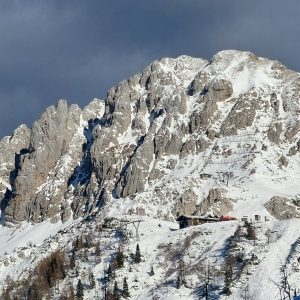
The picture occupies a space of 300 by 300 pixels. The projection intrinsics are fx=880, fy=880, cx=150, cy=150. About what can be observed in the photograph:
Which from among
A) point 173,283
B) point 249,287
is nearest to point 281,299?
point 249,287

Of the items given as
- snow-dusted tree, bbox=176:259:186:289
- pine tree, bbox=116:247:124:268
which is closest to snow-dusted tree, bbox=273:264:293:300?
snow-dusted tree, bbox=176:259:186:289

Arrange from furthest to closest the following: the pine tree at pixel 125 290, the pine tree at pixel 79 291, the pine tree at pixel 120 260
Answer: the pine tree at pixel 120 260
the pine tree at pixel 79 291
the pine tree at pixel 125 290

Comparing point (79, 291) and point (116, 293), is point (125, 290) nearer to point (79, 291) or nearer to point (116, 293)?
point (116, 293)

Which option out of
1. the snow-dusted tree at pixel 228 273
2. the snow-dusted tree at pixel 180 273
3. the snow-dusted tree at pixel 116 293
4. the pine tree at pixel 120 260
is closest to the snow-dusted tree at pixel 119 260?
the pine tree at pixel 120 260

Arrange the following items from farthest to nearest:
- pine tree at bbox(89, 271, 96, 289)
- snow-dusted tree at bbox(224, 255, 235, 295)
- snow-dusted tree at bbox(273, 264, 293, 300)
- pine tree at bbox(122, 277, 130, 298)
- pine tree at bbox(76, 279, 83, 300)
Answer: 1. pine tree at bbox(89, 271, 96, 289)
2. pine tree at bbox(76, 279, 83, 300)
3. pine tree at bbox(122, 277, 130, 298)
4. snow-dusted tree at bbox(224, 255, 235, 295)
5. snow-dusted tree at bbox(273, 264, 293, 300)

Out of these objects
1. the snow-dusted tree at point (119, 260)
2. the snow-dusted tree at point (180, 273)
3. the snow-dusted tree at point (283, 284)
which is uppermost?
the snow-dusted tree at point (119, 260)

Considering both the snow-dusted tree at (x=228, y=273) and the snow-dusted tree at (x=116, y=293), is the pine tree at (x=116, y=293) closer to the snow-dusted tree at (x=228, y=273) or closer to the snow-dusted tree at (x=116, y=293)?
the snow-dusted tree at (x=116, y=293)

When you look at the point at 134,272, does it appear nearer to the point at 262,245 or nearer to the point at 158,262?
the point at 158,262

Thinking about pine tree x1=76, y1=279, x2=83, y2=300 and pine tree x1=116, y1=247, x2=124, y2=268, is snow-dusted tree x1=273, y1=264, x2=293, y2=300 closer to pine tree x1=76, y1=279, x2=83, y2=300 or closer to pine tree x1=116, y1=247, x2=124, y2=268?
pine tree x1=116, y1=247, x2=124, y2=268

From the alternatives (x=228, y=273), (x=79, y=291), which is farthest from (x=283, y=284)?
(x=79, y=291)

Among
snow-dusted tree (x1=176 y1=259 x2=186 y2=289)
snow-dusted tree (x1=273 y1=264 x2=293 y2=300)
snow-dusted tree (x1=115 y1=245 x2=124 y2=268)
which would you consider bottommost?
snow-dusted tree (x1=273 y1=264 x2=293 y2=300)

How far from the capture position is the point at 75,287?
19062 cm

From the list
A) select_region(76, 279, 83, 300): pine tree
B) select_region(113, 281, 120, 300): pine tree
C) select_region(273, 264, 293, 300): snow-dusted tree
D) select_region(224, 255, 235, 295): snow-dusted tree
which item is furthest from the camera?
select_region(76, 279, 83, 300): pine tree

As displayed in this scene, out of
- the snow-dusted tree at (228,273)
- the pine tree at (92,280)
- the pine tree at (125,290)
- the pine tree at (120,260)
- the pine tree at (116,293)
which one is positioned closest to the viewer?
the snow-dusted tree at (228,273)
